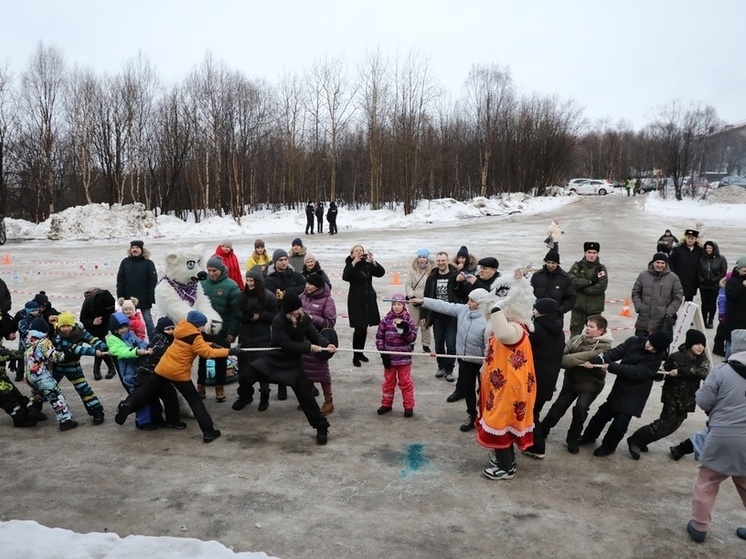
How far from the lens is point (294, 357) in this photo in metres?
5.84

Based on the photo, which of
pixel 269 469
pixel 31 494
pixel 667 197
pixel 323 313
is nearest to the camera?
pixel 31 494

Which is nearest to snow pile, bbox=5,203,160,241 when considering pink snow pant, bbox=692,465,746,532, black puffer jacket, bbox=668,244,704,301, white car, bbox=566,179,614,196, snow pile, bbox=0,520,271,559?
black puffer jacket, bbox=668,244,704,301

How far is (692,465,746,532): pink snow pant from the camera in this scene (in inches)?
161

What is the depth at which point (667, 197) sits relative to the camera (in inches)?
1812

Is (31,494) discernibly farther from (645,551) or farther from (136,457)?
(645,551)

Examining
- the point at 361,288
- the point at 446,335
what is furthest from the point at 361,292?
the point at 446,335

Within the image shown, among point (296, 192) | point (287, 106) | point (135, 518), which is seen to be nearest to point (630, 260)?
point (135, 518)

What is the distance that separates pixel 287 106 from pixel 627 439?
41288 mm

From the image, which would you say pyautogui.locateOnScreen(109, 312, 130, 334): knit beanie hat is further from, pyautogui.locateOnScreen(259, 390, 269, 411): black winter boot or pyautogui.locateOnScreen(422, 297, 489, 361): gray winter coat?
pyautogui.locateOnScreen(422, 297, 489, 361): gray winter coat

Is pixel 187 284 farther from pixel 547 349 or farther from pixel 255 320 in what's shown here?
pixel 547 349

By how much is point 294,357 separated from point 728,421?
12.7 feet

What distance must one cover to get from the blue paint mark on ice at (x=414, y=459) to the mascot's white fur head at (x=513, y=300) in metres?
1.60

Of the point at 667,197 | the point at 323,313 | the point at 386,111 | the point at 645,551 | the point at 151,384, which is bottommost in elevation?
the point at 645,551

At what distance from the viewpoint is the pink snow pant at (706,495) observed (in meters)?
4.08
